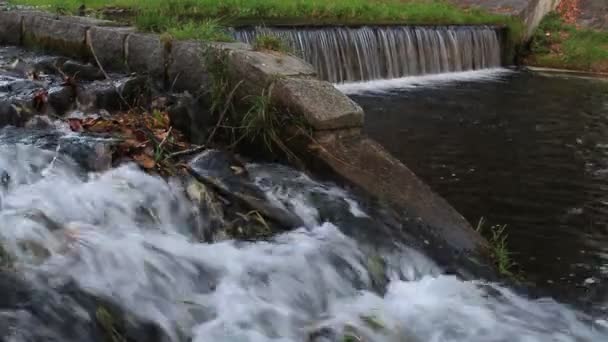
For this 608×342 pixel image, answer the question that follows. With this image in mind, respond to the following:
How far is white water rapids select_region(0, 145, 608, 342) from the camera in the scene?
3.69 meters

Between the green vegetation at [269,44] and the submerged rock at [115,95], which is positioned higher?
the green vegetation at [269,44]

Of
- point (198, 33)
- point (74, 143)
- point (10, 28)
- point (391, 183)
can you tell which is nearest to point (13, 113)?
point (74, 143)

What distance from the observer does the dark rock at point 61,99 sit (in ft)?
18.6

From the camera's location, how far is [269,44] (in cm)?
614

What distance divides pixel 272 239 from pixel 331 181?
31.9 inches

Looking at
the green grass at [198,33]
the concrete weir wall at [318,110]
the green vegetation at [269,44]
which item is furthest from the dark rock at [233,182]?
the green grass at [198,33]

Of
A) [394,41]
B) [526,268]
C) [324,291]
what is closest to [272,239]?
[324,291]

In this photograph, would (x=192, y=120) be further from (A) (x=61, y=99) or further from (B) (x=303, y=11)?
(B) (x=303, y=11)

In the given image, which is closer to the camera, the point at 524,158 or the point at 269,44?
the point at 269,44

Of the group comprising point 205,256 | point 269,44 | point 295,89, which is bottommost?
point 205,256

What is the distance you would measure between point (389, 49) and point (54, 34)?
7.48 meters

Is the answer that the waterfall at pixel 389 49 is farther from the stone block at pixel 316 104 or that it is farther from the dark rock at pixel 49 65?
the stone block at pixel 316 104

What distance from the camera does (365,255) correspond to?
4512 mm

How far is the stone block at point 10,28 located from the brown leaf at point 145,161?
386cm
